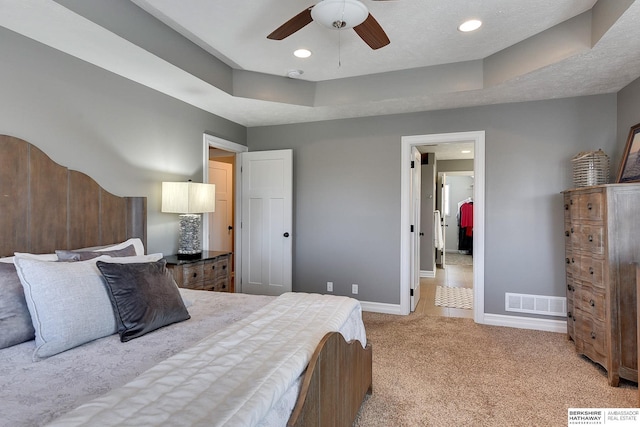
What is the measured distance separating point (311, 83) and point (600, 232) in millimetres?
2964

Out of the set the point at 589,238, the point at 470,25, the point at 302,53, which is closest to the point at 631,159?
the point at 589,238

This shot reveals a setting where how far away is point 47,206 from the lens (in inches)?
88.0

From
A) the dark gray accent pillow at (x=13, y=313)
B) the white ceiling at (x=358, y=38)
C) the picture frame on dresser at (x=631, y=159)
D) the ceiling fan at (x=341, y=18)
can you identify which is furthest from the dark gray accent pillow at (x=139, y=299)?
the picture frame on dresser at (x=631, y=159)

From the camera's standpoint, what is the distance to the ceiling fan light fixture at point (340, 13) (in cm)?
184

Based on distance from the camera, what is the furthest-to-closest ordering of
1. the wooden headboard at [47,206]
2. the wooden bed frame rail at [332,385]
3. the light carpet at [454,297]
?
the light carpet at [454,297], the wooden headboard at [47,206], the wooden bed frame rail at [332,385]

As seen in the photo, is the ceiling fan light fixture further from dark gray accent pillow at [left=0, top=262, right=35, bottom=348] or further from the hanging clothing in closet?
the hanging clothing in closet

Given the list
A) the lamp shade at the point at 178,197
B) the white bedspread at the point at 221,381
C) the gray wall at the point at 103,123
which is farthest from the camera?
the lamp shade at the point at 178,197

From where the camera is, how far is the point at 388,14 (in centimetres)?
241

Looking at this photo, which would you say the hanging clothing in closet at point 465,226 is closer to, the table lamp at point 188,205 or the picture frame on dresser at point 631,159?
the picture frame on dresser at point 631,159

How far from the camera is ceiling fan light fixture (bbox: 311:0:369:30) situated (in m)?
1.84

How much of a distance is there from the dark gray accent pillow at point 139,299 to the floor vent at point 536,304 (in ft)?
11.0

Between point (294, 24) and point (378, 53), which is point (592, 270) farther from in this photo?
point (294, 24)

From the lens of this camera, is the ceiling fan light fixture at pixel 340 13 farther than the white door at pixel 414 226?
No

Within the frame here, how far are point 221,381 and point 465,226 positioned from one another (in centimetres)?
969
